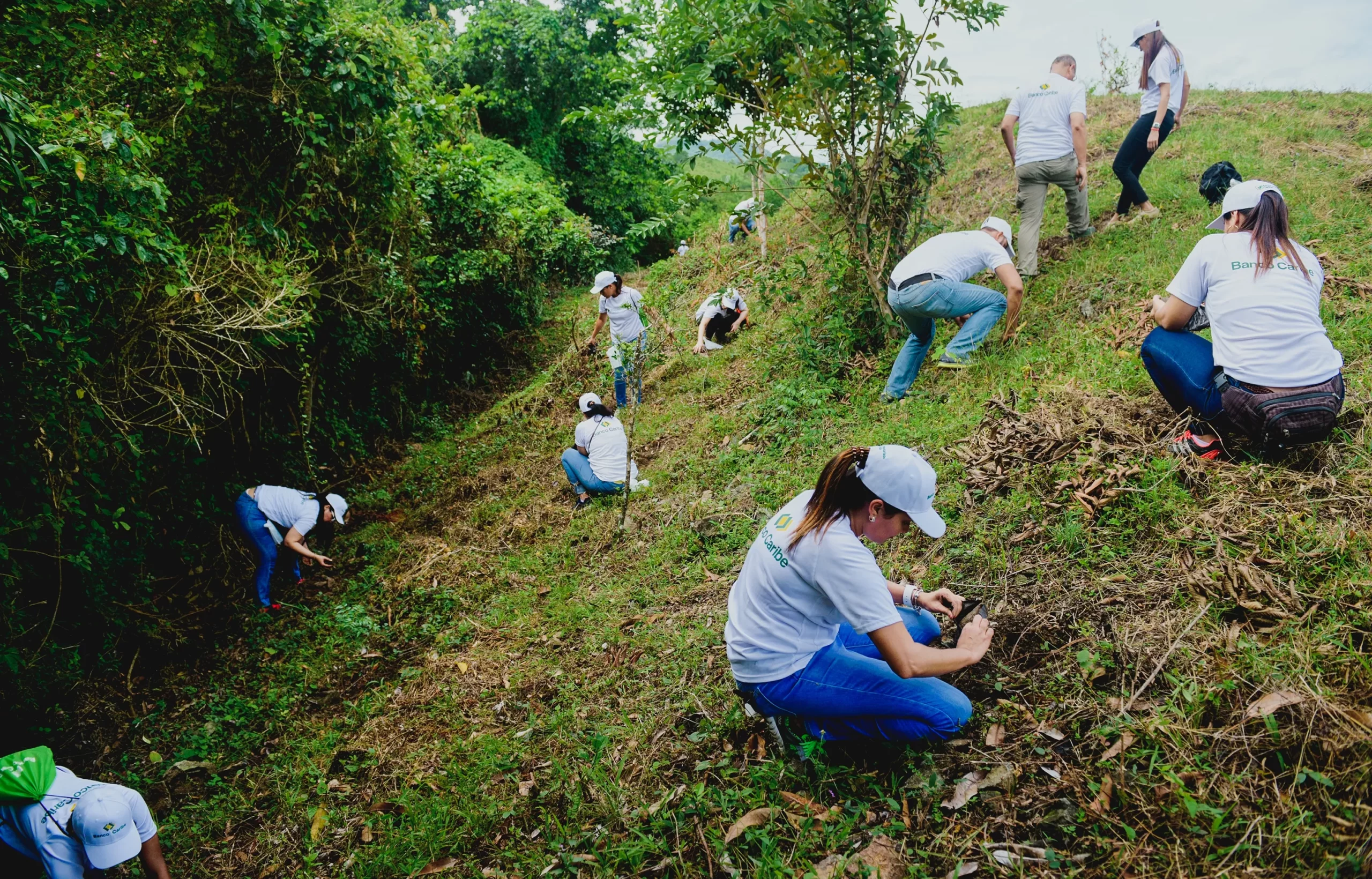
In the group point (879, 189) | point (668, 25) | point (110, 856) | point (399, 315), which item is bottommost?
point (110, 856)

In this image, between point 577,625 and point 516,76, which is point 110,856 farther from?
point 516,76

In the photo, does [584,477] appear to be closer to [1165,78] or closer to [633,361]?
[633,361]

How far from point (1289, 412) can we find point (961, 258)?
2.50 m

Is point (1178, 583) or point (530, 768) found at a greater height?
point (1178, 583)

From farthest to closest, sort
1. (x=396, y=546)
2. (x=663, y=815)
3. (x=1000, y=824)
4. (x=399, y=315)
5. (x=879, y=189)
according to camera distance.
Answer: (x=399, y=315) → (x=396, y=546) → (x=879, y=189) → (x=663, y=815) → (x=1000, y=824)

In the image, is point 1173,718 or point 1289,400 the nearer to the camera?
point 1173,718

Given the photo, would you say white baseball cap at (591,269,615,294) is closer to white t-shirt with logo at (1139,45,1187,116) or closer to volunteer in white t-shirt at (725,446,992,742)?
white t-shirt with logo at (1139,45,1187,116)

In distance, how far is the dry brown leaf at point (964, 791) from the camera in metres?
2.67

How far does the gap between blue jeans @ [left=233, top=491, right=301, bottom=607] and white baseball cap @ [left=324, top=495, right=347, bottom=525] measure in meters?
0.57

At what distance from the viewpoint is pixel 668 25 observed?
284 inches

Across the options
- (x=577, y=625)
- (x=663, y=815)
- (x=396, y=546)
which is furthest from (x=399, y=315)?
(x=663, y=815)

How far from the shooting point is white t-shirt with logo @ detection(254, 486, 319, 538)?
6.65m

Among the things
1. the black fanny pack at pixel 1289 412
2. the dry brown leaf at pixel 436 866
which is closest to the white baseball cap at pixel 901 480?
the black fanny pack at pixel 1289 412

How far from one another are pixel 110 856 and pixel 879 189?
6990 mm
